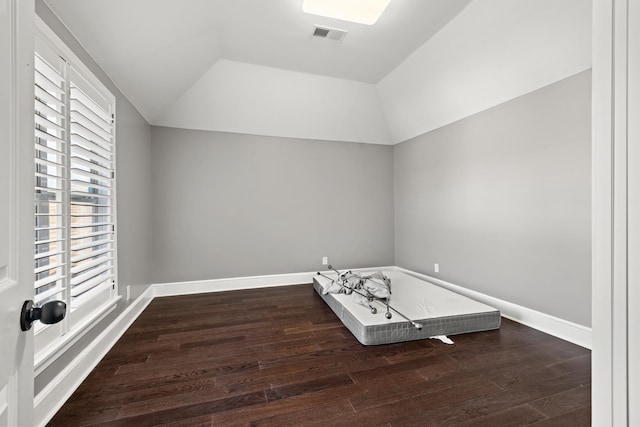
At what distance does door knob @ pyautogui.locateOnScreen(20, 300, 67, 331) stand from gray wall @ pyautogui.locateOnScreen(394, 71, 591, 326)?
3.21 meters

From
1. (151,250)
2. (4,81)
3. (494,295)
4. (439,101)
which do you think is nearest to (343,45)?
(439,101)

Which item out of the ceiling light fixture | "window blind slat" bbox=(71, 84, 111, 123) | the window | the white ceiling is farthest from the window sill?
the ceiling light fixture

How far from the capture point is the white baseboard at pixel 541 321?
2.28m

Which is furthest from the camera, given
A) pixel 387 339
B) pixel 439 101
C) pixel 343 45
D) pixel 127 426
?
pixel 439 101

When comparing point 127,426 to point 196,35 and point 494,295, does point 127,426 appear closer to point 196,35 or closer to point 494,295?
point 196,35

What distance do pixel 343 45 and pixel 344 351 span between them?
9.72 feet

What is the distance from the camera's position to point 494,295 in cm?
303

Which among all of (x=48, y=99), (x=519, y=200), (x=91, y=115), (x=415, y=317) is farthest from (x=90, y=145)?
(x=519, y=200)

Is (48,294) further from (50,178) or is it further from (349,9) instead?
(349,9)

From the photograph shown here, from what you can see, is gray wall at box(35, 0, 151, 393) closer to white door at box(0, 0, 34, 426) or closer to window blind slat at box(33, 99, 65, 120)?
window blind slat at box(33, 99, 65, 120)

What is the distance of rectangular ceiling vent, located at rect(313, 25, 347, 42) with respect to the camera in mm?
2634

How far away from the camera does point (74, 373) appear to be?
68.6 inches

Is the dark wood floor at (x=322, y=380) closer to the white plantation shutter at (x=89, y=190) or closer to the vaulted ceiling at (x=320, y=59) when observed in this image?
the white plantation shutter at (x=89, y=190)

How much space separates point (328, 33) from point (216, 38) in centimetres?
110
